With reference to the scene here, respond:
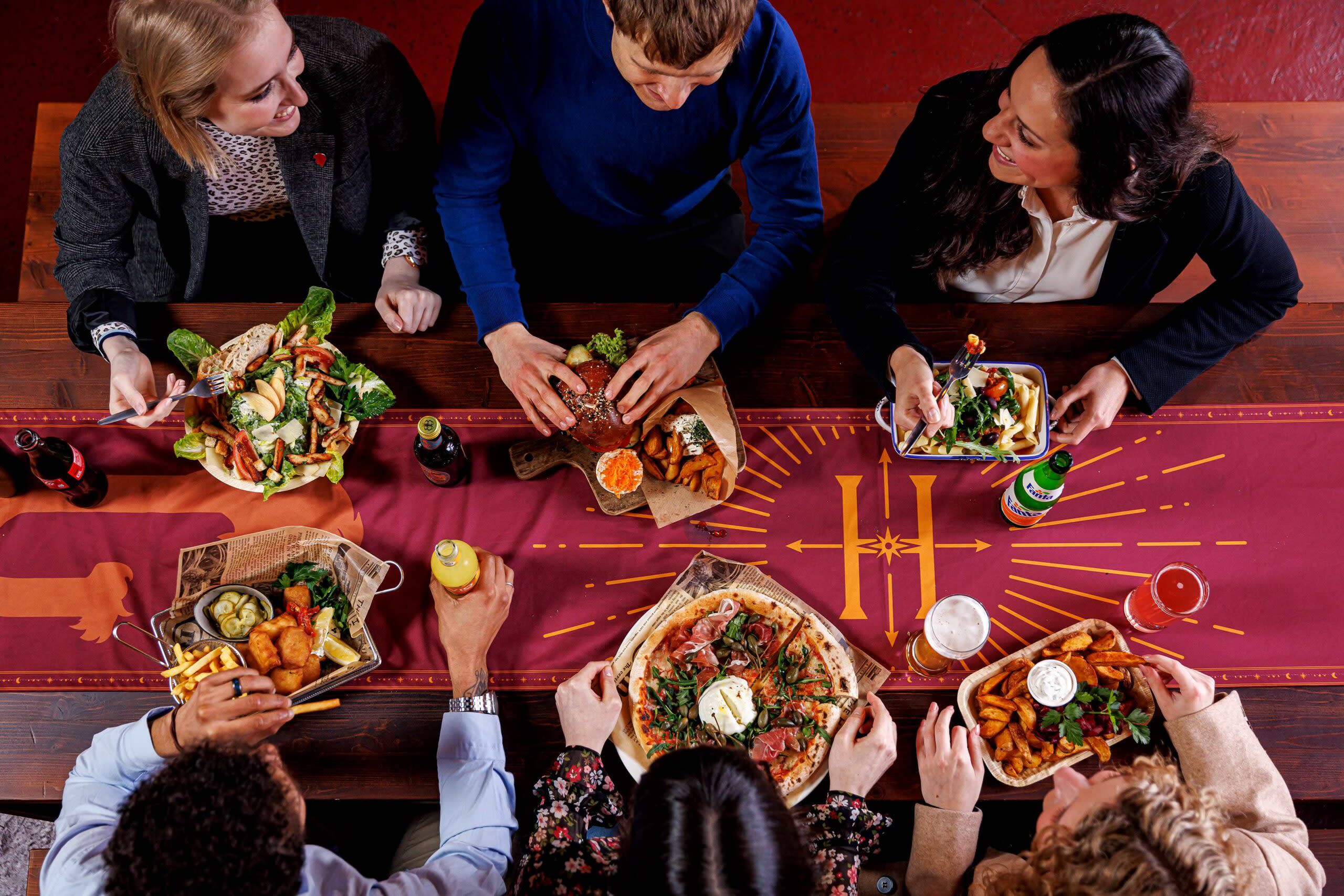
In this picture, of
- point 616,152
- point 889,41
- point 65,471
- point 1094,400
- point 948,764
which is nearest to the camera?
point 948,764

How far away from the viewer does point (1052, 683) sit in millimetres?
1590

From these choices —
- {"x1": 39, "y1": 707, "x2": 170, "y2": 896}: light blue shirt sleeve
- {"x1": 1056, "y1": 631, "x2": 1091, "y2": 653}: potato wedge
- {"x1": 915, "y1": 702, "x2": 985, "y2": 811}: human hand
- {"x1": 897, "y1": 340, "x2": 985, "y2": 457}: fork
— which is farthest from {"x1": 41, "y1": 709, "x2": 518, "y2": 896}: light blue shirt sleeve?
{"x1": 1056, "y1": 631, "x2": 1091, "y2": 653}: potato wedge

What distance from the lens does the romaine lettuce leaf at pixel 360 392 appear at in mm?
1742

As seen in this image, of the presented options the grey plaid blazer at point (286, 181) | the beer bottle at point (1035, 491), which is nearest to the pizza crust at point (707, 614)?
the beer bottle at point (1035, 491)

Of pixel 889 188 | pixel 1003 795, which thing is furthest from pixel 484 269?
pixel 1003 795

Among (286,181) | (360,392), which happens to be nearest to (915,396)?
(360,392)

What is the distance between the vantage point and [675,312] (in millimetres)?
1932

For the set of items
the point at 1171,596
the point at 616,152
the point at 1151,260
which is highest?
the point at 616,152

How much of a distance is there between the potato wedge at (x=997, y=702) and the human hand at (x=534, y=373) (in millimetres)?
1054

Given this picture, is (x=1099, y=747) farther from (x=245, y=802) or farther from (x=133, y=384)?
(x=133, y=384)

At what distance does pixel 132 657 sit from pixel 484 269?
1.15 m

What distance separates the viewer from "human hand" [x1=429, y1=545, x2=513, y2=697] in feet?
5.32

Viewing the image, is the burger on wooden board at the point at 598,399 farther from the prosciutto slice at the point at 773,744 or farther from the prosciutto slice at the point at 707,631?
the prosciutto slice at the point at 773,744

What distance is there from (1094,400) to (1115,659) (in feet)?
1.87
